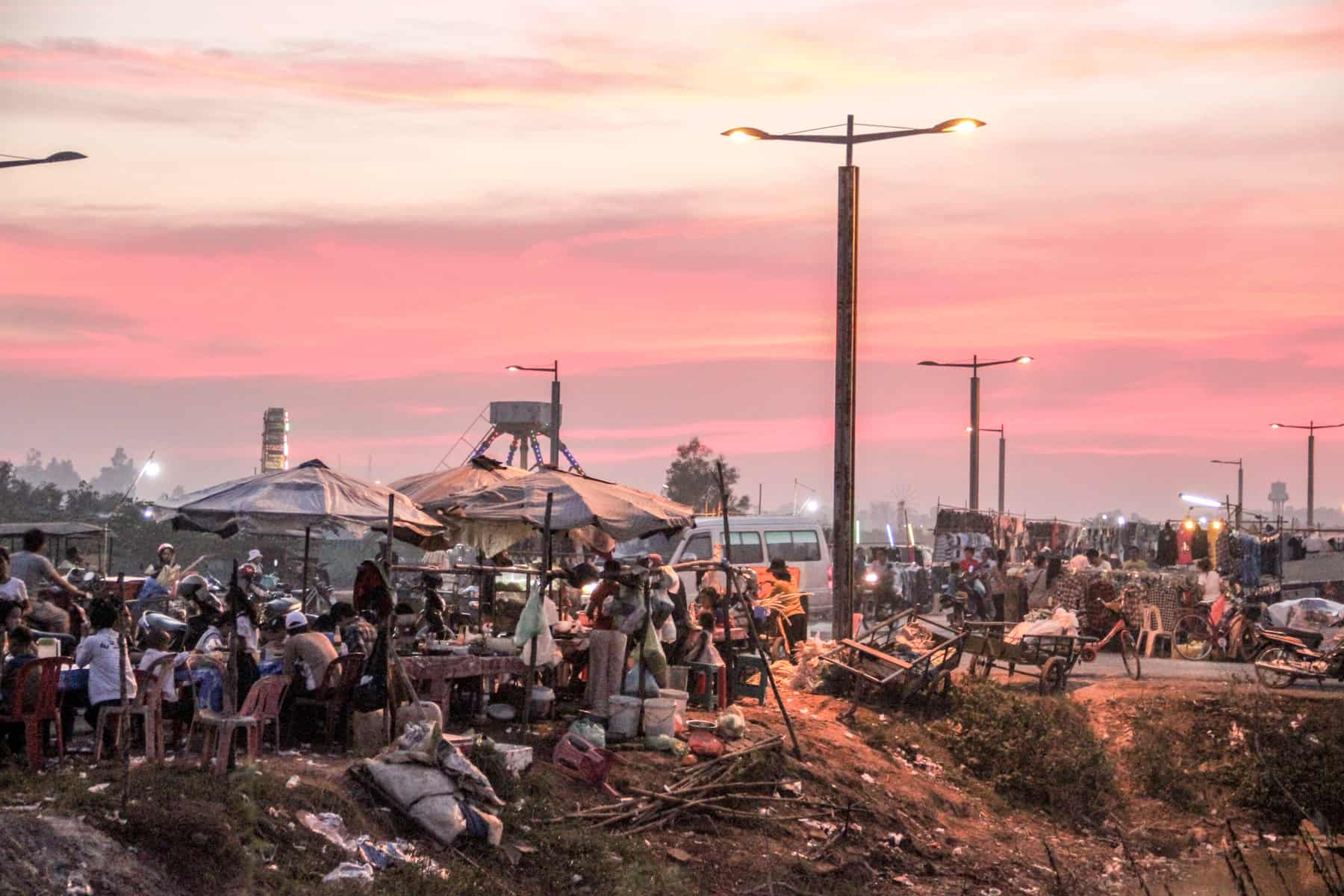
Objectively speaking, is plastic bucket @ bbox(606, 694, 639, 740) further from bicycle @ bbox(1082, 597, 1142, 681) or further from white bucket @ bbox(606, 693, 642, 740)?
bicycle @ bbox(1082, 597, 1142, 681)

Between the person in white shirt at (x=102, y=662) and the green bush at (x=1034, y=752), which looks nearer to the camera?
the person in white shirt at (x=102, y=662)

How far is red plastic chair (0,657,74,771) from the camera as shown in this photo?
11156mm

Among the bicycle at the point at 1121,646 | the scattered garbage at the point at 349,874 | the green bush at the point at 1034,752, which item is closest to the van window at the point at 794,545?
the bicycle at the point at 1121,646

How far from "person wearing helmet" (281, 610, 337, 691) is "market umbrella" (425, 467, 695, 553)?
12.5 feet

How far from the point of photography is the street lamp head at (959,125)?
58.9 feet

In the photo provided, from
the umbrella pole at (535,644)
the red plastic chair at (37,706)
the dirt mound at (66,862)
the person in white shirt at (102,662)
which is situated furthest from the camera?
the umbrella pole at (535,644)

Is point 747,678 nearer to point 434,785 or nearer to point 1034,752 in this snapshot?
point 1034,752

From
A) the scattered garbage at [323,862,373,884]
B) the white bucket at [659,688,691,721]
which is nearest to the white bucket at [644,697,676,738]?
the white bucket at [659,688,691,721]

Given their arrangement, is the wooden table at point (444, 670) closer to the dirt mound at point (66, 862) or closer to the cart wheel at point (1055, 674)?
the dirt mound at point (66, 862)

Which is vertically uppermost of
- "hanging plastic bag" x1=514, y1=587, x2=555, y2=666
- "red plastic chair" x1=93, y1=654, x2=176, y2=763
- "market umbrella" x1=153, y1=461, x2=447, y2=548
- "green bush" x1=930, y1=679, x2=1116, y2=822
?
"market umbrella" x1=153, y1=461, x2=447, y2=548

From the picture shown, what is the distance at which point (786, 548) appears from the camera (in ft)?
95.2

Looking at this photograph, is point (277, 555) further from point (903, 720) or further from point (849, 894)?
point (849, 894)

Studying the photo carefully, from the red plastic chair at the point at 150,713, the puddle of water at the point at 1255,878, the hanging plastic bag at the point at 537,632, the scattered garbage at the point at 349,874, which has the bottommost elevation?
the puddle of water at the point at 1255,878

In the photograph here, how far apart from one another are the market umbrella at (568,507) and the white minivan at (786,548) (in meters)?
8.60
